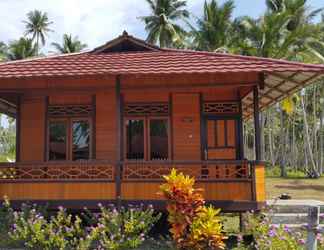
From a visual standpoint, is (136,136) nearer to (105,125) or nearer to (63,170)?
(105,125)

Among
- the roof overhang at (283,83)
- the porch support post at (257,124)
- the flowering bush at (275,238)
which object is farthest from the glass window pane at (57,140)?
the flowering bush at (275,238)

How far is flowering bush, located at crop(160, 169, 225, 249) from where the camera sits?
25.8 ft

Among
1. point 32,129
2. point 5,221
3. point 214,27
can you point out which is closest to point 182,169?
point 5,221

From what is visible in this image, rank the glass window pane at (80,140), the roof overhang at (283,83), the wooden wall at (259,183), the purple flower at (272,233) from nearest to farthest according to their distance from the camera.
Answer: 1. the purple flower at (272,233)
2. the wooden wall at (259,183)
3. the roof overhang at (283,83)
4. the glass window pane at (80,140)

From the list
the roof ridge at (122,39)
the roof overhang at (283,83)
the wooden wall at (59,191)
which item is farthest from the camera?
the roof ridge at (122,39)

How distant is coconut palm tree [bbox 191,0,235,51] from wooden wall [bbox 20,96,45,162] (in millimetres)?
23523

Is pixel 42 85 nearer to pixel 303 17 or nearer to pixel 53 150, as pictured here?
pixel 53 150

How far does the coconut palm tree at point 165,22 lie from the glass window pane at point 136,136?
2702 centimetres

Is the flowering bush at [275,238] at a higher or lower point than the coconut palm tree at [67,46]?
lower

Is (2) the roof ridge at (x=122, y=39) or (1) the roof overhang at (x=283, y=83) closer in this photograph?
(1) the roof overhang at (x=283, y=83)

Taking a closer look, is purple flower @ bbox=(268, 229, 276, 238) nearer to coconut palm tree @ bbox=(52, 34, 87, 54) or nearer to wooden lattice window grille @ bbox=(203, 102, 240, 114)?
wooden lattice window grille @ bbox=(203, 102, 240, 114)

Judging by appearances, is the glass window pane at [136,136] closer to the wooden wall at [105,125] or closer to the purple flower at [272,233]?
the wooden wall at [105,125]

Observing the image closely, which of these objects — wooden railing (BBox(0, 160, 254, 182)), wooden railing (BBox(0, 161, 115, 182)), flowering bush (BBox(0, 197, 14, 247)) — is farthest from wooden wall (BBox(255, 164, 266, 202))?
flowering bush (BBox(0, 197, 14, 247))

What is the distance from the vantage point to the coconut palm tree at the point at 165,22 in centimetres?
3950
